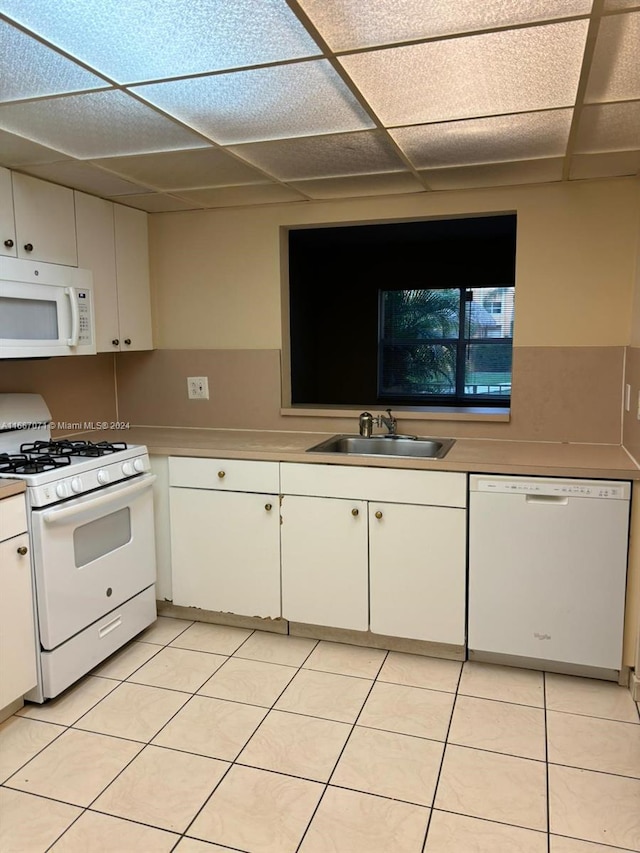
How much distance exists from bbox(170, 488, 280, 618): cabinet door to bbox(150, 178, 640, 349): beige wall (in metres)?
0.95

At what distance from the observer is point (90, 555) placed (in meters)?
2.55

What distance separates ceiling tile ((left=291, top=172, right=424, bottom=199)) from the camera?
9.11ft

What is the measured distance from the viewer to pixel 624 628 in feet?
7.93

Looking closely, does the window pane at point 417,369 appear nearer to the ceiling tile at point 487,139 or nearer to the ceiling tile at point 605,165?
the ceiling tile at point 605,165

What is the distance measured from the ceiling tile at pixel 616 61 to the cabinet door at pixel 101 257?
2.20 meters

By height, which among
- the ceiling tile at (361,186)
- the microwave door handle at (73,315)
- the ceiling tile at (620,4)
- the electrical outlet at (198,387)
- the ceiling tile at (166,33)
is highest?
the ceiling tile at (361,186)

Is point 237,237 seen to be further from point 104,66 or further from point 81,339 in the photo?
point 104,66

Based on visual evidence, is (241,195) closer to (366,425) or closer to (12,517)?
(366,425)

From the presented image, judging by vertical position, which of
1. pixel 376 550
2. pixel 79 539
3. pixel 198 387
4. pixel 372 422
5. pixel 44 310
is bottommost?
pixel 376 550

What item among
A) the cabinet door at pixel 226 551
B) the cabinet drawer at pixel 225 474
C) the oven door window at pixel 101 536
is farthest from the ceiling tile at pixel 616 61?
the oven door window at pixel 101 536

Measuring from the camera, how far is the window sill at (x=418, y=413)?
10.1 feet

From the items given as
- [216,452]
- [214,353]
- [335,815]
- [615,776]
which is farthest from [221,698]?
[214,353]

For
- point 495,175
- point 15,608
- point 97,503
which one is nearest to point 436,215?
point 495,175

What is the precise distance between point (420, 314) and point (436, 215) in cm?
368
